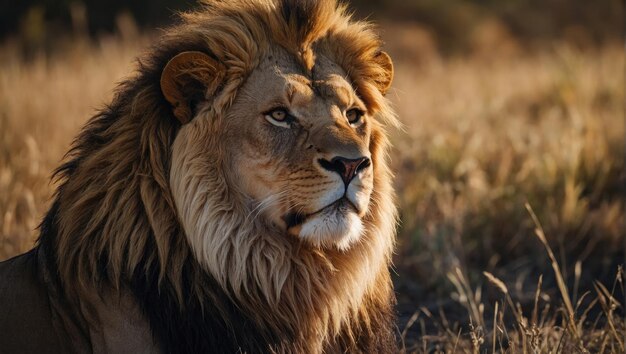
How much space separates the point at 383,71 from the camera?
12.1 ft

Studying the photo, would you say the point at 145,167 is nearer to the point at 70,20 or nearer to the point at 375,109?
the point at 375,109

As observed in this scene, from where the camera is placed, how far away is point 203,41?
10.9 feet

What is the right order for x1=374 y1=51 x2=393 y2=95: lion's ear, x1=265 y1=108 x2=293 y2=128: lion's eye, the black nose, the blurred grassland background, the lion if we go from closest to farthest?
the black nose, the lion, x1=265 y1=108 x2=293 y2=128: lion's eye, x1=374 y1=51 x2=393 y2=95: lion's ear, the blurred grassland background

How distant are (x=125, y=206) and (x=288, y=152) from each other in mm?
606

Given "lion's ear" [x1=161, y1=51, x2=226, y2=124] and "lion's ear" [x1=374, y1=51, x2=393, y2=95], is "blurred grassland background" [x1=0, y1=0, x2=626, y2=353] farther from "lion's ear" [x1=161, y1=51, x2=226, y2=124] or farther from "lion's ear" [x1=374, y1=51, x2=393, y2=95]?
"lion's ear" [x1=161, y1=51, x2=226, y2=124]

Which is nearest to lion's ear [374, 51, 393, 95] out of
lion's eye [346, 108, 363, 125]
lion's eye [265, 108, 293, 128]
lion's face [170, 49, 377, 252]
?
lion's eye [346, 108, 363, 125]

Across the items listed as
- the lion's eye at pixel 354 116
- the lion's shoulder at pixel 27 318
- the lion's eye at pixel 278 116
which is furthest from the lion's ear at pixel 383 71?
the lion's shoulder at pixel 27 318

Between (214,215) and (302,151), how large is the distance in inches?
15.1

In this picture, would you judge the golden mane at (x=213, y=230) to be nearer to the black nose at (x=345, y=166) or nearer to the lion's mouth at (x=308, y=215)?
the lion's mouth at (x=308, y=215)

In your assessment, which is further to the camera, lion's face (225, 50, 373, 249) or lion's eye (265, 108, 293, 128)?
lion's eye (265, 108, 293, 128)

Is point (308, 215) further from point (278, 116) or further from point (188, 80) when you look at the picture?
point (188, 80)

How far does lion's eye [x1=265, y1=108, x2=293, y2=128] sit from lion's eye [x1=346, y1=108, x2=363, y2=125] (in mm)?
264

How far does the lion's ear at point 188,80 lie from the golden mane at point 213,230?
5cm

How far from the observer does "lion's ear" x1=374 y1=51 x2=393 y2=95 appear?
368cm
